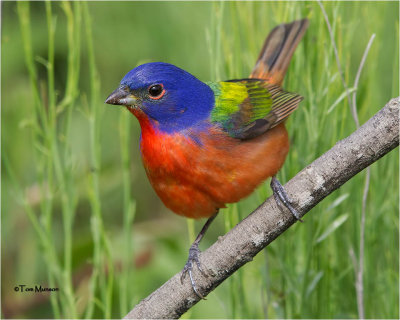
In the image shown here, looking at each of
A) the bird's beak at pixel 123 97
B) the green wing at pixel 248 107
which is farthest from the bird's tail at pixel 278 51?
the bird's beak at pixel 123 97

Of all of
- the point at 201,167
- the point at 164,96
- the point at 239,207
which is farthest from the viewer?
the point at 239,207

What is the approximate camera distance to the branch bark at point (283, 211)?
7.96 ft

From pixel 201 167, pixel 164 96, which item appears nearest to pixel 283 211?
pixel 201 167

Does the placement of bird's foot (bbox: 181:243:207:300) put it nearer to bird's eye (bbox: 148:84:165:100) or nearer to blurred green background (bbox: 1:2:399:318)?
blurred green background (bbox: 1:2:399:318)

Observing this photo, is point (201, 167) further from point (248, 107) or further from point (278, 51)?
point (278, 51)

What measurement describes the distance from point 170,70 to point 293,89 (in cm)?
80

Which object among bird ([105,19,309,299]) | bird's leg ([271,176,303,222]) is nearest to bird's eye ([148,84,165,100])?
bird ([105,19,309,299])

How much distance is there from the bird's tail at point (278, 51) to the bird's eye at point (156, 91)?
75cm

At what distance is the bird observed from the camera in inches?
117

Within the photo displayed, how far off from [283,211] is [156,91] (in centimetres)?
88

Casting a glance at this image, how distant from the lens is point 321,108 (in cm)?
324

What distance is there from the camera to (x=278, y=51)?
11.5 feet

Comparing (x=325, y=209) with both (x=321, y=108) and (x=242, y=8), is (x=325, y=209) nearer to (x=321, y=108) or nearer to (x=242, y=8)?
(x=321, y=108)

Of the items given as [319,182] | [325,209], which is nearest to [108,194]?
[325,209]
